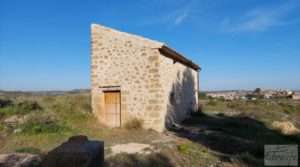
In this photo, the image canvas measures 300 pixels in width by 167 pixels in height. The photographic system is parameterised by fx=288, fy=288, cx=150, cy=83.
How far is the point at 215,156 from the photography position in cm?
775

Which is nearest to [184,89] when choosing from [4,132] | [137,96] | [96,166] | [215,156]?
[137,96]

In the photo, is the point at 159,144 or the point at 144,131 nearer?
the point at 159,144

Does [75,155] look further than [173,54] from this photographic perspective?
No

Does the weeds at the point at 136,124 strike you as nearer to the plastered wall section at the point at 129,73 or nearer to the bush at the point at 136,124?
the bush at the point at 136,124

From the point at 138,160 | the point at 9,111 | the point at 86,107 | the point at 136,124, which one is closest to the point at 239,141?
the point at 136,124

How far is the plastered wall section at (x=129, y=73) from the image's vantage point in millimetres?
11414

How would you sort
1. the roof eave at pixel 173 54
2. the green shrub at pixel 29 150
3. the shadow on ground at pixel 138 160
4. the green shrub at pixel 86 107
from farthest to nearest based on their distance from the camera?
the green shrub at pixel 86 107
the roof eave at pixel 173 54
the green shrub at pixel 29 150
the shadow on ground at pixel 138 160

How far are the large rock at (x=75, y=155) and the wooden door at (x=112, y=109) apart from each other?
309 inches

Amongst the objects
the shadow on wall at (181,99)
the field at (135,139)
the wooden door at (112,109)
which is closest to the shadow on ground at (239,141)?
the field at (135,139)

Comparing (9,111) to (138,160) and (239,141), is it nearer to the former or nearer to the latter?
(138,160)

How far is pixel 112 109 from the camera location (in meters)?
12.3

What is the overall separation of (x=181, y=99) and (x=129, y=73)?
4092 millimetres

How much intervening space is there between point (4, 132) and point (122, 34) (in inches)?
227

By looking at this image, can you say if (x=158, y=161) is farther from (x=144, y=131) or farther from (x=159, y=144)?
(x=144, y=131)
